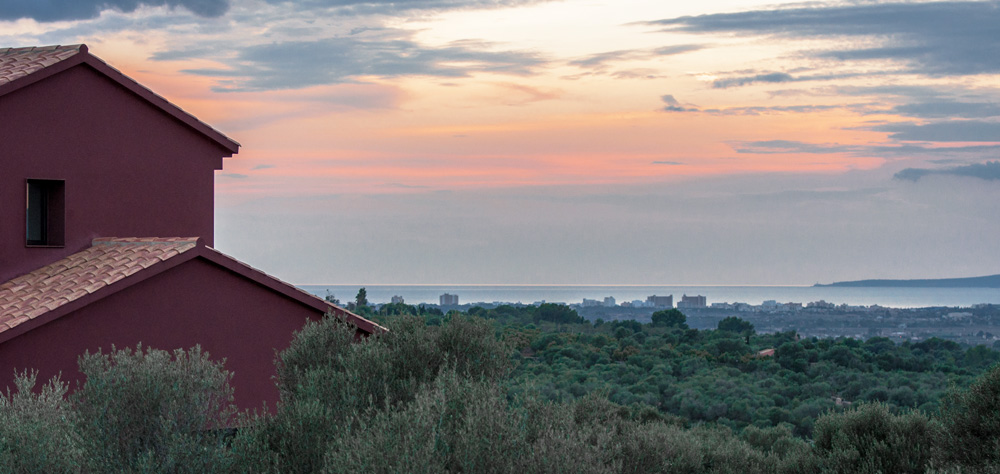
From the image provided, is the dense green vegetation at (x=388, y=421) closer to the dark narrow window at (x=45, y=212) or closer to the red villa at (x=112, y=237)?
the red villa at (x=112, y=237)

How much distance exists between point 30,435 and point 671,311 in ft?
218

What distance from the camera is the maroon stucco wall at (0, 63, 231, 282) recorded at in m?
14.2

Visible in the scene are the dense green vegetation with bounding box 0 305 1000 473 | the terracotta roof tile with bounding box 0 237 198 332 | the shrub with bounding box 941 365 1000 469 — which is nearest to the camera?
the dense green vegetation with bounding box 0 305 1000 473

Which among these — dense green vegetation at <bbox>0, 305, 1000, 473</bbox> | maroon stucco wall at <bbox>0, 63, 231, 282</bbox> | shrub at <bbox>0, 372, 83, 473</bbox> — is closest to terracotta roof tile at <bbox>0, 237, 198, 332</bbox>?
maroon stucco wall at <bbox>0, 63, 231, 282</bbox>

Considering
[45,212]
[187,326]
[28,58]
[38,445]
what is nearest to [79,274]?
[187,326]

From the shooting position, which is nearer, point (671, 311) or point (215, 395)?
point (215, 395)

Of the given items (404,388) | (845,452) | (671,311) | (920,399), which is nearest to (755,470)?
(845,452)

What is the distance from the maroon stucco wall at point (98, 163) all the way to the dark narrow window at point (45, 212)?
0.56ft

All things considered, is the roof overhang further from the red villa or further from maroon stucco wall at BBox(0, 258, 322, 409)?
maroon stucco wall at BBox(0, 258, 322, 409)

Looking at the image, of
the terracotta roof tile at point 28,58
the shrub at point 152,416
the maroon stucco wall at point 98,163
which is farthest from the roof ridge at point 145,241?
the shrub at point 152,416

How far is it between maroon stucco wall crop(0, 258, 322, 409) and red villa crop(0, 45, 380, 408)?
→ 0.05ft

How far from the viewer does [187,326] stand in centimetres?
1294

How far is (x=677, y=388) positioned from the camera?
42969 mm

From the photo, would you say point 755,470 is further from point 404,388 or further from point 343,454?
point 343,454
